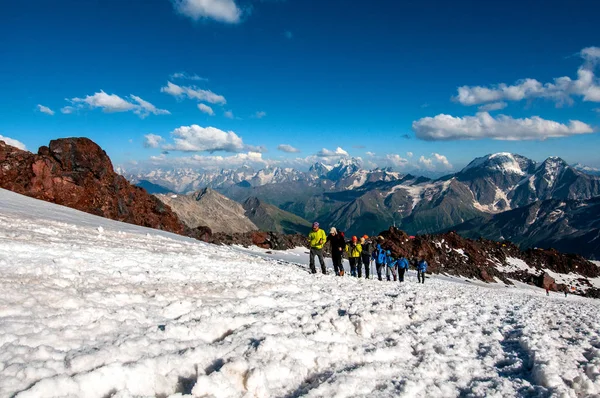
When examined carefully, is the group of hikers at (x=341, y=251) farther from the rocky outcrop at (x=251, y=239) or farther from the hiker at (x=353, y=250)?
the rocky outcrop at (x=251, y=239)

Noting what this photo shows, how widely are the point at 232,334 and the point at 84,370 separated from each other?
8.84 ft

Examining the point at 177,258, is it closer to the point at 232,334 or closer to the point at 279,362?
the point at 232,334

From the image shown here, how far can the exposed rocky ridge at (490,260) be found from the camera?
221 ft

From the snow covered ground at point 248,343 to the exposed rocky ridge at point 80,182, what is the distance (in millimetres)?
34685

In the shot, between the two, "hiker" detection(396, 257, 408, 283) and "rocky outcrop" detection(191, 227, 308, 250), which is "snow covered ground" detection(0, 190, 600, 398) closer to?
"hiker" detection(396, 257, 408, 283)

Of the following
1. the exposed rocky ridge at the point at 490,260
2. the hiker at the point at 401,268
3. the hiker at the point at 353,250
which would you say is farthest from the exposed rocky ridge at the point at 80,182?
the exposed rocky ridge at the point at 490,260

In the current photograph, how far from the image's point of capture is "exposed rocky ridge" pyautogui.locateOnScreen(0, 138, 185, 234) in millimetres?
39688

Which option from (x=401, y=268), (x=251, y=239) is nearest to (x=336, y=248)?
(x=401, y=268)

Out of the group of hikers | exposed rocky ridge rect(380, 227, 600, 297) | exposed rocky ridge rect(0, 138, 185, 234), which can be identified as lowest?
exposed rocky ridge rect(380, 227, 600, 297)

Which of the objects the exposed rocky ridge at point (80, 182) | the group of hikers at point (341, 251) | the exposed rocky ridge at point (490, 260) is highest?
the exposed rocky ridge at point (80, 182)

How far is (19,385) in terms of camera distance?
174 inches

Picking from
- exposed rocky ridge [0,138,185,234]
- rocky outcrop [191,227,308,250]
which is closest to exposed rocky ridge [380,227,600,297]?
rocky outcrop [191,227,308,250]

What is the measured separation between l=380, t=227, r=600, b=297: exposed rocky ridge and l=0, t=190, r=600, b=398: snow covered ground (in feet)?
171

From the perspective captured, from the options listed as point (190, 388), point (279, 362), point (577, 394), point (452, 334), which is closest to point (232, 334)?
point (279, 362)
